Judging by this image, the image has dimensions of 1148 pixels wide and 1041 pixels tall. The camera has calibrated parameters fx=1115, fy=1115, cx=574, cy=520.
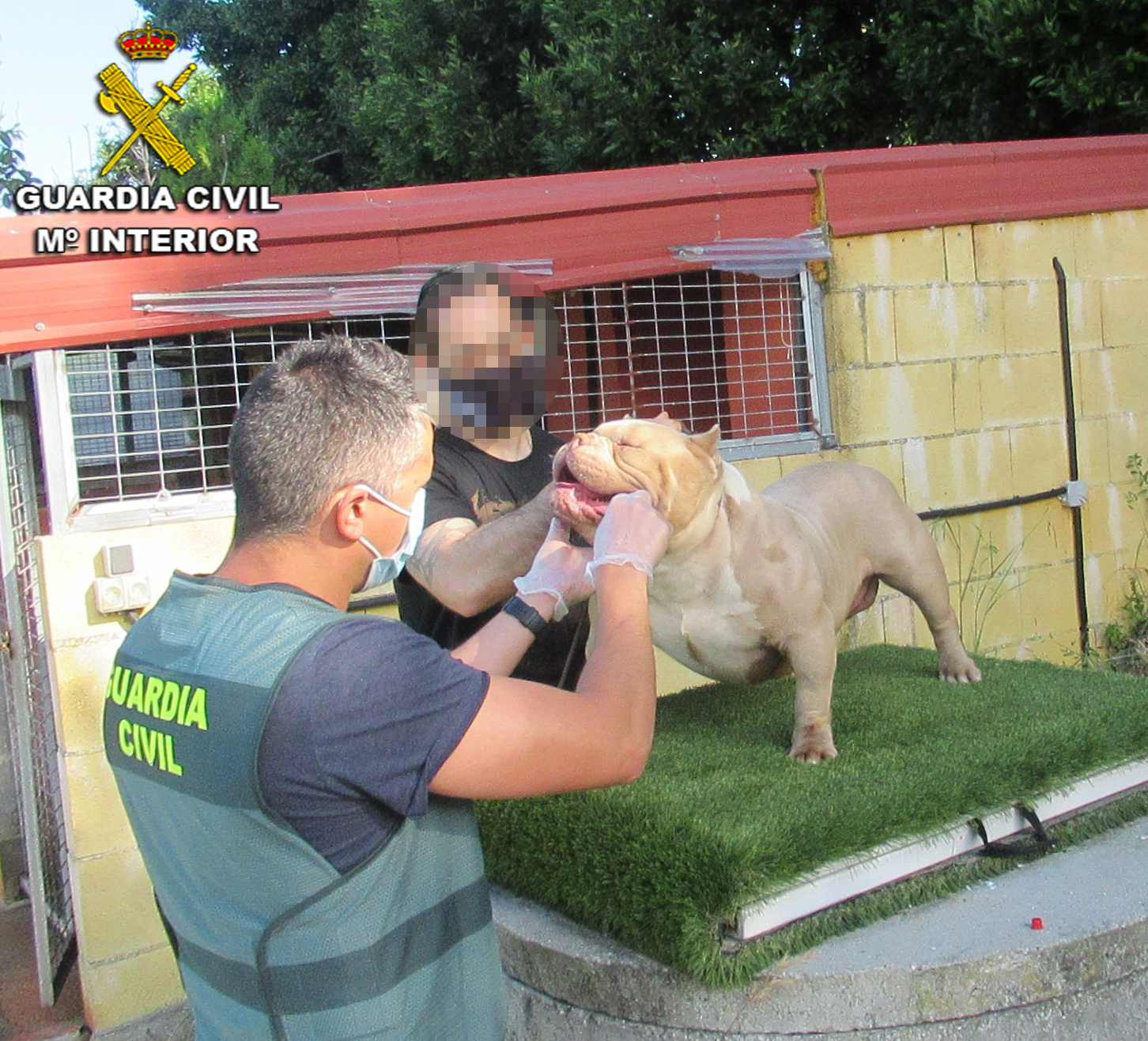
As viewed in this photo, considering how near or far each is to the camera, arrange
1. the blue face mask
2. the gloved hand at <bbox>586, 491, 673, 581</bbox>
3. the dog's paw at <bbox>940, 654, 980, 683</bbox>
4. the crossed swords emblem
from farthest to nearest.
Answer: the crossed swords emblem < the dog's paw at <bbox>940, 654, 980, 683</bbox> < the gloved hand at <bbox>586, 491, 673, 581</bbox> < the blue face mask

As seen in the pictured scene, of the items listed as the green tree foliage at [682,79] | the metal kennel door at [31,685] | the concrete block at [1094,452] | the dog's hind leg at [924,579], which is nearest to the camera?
the dog's hind leg at [924,579]

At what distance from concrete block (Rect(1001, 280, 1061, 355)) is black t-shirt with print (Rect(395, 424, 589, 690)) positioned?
337 centimetres

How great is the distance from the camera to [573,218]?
4.20 m

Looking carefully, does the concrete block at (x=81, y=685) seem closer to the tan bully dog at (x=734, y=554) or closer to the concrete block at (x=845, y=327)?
the tan bully dog at (x=734, y=554)

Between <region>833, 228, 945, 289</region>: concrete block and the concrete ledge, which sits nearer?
the concrete ledge

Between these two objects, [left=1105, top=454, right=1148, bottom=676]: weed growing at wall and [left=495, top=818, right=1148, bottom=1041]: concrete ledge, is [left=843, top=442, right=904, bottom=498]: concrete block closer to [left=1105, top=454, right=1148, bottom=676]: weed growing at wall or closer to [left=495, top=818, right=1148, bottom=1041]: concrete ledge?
[left=1105, top=454, right=1148, bottom=676]: weed growing at wall

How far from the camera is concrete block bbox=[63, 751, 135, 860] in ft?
11.7

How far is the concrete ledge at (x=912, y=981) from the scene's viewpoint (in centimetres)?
186

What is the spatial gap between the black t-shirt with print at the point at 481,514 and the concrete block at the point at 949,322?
9.34ft

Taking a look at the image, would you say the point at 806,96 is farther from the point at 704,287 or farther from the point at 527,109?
the point at 704,287

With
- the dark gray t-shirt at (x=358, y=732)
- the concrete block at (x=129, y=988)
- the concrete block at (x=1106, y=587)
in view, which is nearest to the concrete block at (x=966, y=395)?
the concrete block at (x=1106, y=587)

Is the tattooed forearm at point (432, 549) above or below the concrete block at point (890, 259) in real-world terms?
below

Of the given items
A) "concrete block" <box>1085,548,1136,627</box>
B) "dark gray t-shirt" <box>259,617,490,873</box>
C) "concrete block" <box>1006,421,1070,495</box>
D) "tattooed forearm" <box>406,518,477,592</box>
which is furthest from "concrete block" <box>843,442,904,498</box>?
"dark gray t-shirt" <box>259,617,490,873</box>

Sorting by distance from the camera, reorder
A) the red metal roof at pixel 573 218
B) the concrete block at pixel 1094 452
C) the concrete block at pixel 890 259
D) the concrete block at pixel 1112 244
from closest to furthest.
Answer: the red metal roof at pixel 573 218 < the concrete block at pixel 890 259 < the concrete block at pixel 1112 244 < the concrete block at pixel 1094 452
